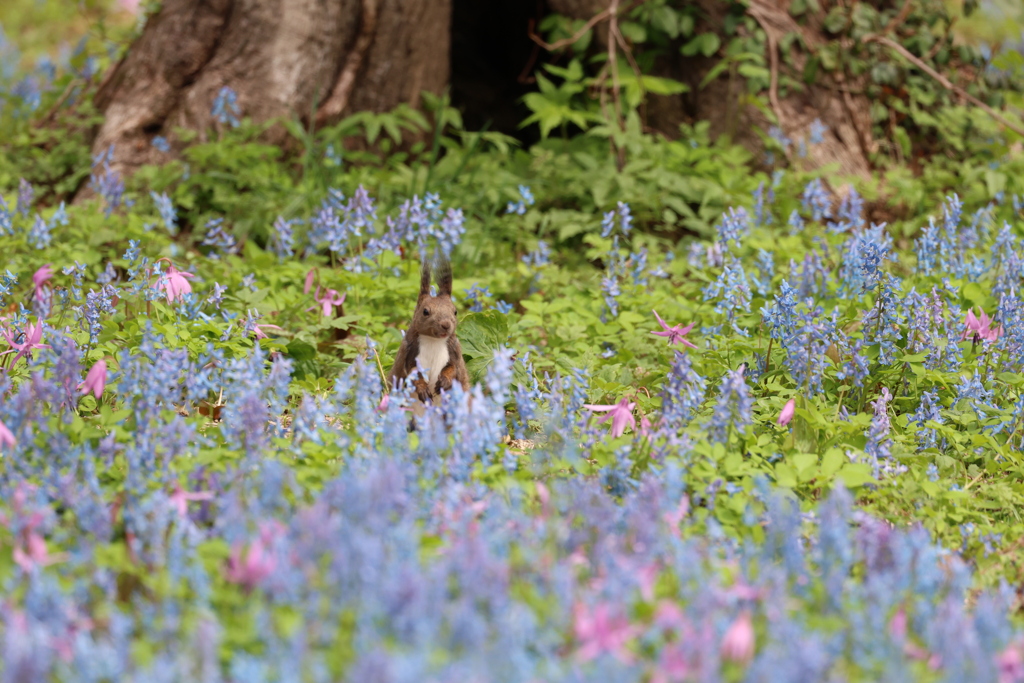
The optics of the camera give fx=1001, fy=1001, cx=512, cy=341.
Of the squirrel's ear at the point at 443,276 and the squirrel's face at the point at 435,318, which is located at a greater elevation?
the squirrel's ear at the point at 443,276

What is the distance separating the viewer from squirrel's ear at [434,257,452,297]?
3127mm

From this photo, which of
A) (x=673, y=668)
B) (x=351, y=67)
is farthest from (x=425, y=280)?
(x=351, y=67)

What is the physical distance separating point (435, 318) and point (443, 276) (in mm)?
181

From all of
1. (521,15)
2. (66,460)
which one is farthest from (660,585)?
(521,15)

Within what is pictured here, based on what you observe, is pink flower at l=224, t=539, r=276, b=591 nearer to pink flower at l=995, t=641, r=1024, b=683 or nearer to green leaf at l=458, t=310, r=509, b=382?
pink flower at l=995, t=641, r=1024, b=683

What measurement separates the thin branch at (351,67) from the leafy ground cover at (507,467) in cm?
113

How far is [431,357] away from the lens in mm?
3062

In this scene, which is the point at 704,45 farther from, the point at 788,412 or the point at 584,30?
the point at 788,412

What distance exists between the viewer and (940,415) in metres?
3.23

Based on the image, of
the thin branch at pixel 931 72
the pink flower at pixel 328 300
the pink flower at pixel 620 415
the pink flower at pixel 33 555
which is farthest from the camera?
the thin branch at pixel 931 72

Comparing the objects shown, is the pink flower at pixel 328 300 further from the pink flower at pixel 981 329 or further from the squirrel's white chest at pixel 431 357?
the pink flower at pixel 981 329

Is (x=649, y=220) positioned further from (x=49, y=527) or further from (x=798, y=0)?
(x=49, y=527)

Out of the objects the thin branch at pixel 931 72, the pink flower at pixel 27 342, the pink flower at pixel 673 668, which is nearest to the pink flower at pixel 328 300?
the pink flower at pixel 27 342

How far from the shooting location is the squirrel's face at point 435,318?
3010 millimetres
